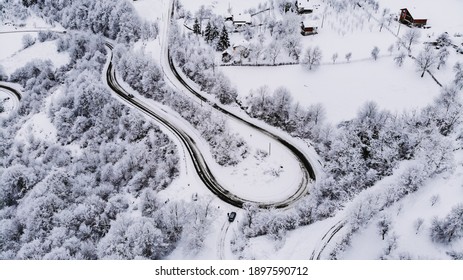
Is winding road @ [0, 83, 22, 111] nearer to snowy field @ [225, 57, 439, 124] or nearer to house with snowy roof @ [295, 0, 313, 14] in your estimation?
snowy field @ [225, 57, 439, 124]

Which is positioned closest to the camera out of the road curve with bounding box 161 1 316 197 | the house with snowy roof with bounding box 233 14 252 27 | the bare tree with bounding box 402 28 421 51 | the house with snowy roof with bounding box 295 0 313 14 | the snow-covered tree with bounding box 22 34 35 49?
the road curve with bounding box 161 1 316 197

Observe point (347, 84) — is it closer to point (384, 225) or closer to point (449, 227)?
point (384, 225)

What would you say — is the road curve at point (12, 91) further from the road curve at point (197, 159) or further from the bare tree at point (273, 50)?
the bare tree at point (273, 50)

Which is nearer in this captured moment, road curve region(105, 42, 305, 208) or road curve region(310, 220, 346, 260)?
road curve region(310, 220, 346, 260)

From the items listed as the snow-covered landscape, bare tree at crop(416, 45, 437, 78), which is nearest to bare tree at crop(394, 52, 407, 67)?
the snow-covered landscape

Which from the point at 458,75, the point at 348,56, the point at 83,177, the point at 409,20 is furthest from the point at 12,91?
the point at 458,75

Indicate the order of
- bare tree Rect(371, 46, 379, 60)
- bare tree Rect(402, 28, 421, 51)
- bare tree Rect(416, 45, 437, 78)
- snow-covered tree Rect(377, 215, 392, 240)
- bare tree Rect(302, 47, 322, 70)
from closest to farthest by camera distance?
snow-covered tree Rect(377, 215, 392, 240), bare tree Rect(416, 45, 437, 78), bare tree Rect(371, 46, 379, 60), bare tree Rect(302, 47, 322, 70), bare tree Rect(402, 28, 421, 51)

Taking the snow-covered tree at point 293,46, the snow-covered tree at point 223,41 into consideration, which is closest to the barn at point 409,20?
the snow-covered tree at point 293,46
